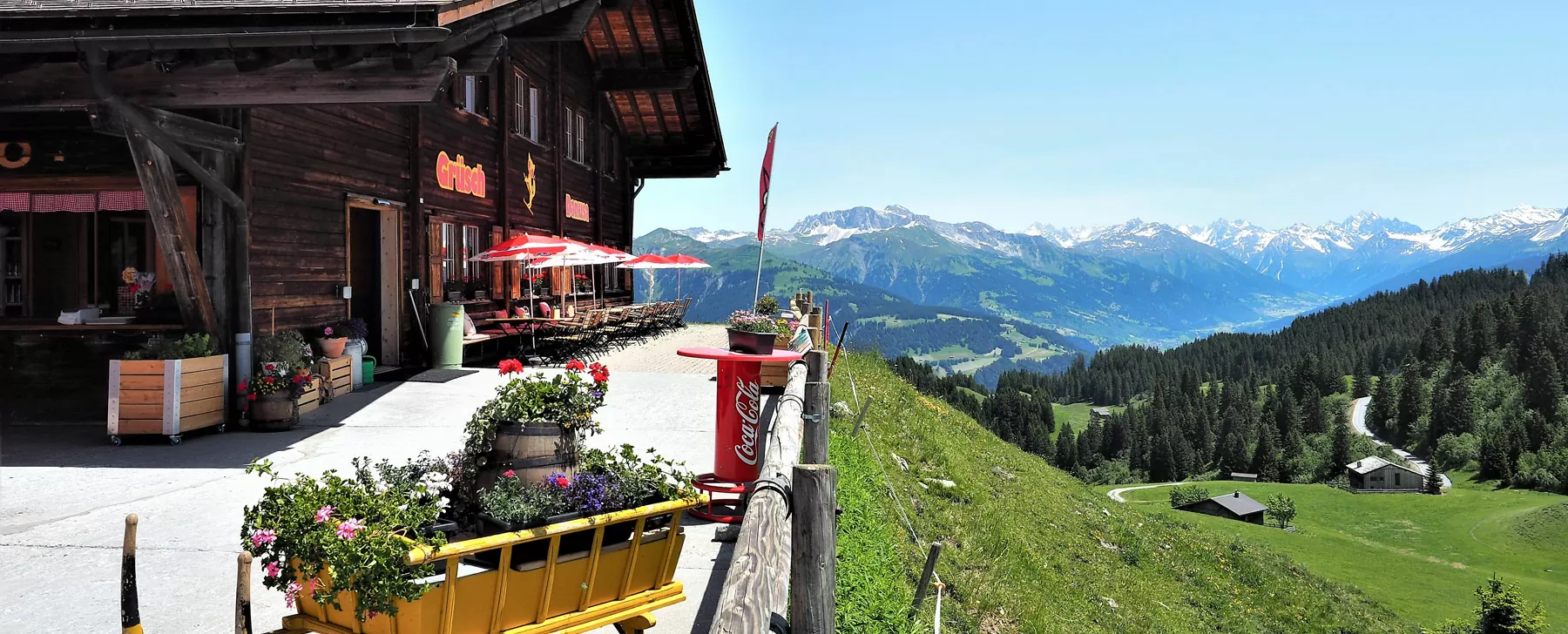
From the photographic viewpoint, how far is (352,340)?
530 inches

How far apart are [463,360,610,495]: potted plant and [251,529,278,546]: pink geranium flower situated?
836mm

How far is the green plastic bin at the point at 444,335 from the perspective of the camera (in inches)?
601

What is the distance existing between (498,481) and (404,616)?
65 cm

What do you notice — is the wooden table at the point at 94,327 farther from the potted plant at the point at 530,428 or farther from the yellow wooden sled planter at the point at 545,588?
the yellow wooden sled planter at the point at 545,588

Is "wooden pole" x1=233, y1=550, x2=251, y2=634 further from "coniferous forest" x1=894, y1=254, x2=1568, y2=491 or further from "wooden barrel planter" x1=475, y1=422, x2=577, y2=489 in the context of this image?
"coniferous forest" x1=894, y1=254, x2=1568, y2=491

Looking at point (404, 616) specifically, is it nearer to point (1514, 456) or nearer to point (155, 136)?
A: point (155, 136)

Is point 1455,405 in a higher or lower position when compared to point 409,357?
lower

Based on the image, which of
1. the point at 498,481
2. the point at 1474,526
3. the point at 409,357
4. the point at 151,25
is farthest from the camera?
the point at 1474,526

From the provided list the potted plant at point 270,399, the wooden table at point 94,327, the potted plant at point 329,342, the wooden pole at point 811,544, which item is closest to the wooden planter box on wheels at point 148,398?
the potted plant at point 270,399

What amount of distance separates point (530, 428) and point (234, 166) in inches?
350

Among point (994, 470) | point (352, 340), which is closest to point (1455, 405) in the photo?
point (994, 470)

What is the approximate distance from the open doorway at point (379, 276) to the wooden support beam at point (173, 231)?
4191 millimetres

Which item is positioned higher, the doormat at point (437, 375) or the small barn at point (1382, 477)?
the doormat at point (437, 375)

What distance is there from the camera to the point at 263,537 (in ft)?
10.4
